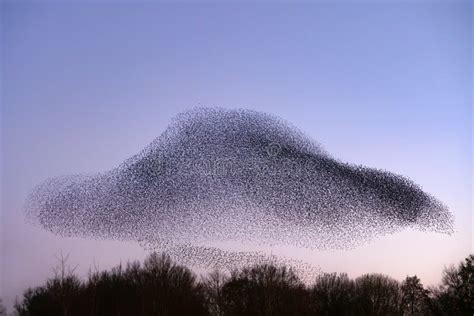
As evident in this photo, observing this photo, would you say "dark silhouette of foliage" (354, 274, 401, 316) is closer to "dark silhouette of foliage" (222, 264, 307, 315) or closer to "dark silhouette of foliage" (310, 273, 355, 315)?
"dark silhouette of foliage" (310, 273, 355, 315)

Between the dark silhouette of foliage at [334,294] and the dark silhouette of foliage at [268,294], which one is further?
the dark silhouette of foliage at [334,294]

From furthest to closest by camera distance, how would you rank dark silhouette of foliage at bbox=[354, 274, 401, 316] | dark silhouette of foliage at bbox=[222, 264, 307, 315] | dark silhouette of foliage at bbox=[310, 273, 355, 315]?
dark silhouette of foliage at bbox=[310, 273, 355, 315] < dark silhouette of foliage at bbox=[354, 274, 401, 316] < dark silhouette of foliage at bbox=[222, 264, 307, 315]

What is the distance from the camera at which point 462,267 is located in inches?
2579

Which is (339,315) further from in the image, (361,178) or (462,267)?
(361,178)

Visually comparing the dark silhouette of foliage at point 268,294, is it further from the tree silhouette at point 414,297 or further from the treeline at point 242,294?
the tree silhouette at point 414,297

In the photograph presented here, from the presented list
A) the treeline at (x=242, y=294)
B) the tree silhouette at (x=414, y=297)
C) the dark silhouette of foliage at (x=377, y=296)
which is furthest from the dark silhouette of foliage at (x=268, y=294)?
the tree silhouette at (x=414, y=297)

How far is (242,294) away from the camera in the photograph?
183 ft

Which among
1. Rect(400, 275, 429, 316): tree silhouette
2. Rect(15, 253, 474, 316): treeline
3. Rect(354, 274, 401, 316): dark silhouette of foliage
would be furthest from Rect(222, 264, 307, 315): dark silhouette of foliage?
Rect(400, 275, 429, 316): tree silhouette

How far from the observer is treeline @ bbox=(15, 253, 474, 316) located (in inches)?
1940

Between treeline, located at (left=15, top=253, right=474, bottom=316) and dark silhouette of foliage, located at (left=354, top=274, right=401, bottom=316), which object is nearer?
treeline, located at (left=15, top=253, right=474, bottom=316)

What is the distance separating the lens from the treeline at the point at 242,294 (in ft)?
162

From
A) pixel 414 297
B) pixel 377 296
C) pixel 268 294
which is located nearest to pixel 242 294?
pixel 268 294

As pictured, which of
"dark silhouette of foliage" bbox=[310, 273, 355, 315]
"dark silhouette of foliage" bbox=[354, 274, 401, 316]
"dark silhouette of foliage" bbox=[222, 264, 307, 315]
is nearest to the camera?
"dark silhouette of foliage" bbox=[222, 264, 307, 315]

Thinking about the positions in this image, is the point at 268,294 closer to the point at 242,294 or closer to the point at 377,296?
the point at 242,294
